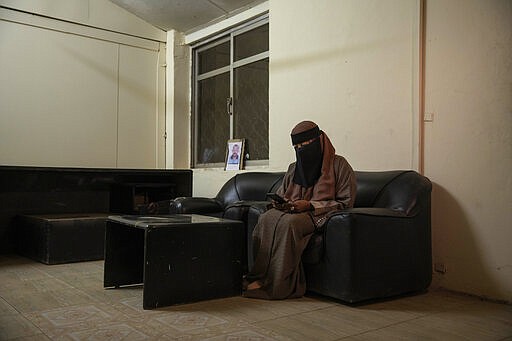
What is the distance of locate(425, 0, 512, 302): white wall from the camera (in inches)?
115

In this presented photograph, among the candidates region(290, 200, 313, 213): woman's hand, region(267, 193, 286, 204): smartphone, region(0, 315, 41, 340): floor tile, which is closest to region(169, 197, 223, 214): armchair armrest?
region(267, 193, 286, 204): smartphone

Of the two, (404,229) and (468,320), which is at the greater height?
(404,229)

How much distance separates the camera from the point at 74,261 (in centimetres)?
427

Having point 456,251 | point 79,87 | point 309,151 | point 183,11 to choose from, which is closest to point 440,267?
point 456,251

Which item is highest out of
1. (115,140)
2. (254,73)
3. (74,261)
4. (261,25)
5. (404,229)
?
(261,25)

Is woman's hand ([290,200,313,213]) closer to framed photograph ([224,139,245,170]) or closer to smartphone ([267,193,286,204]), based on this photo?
smartphone ([267,193,286,204])

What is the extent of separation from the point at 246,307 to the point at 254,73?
318 cm

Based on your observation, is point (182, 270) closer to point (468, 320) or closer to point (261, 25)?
point (468, 320)

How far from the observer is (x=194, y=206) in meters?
4.17

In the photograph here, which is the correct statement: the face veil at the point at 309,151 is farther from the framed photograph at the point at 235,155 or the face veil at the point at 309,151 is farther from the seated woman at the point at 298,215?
the framed photograph at the point at 235,155

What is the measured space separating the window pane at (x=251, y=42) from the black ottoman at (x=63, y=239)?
2.40 meters

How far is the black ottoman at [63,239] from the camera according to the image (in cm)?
417

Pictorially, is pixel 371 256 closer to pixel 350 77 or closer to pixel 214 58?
pixel 350 77

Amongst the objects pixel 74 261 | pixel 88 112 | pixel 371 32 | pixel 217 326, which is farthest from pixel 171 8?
pixel 217 326
